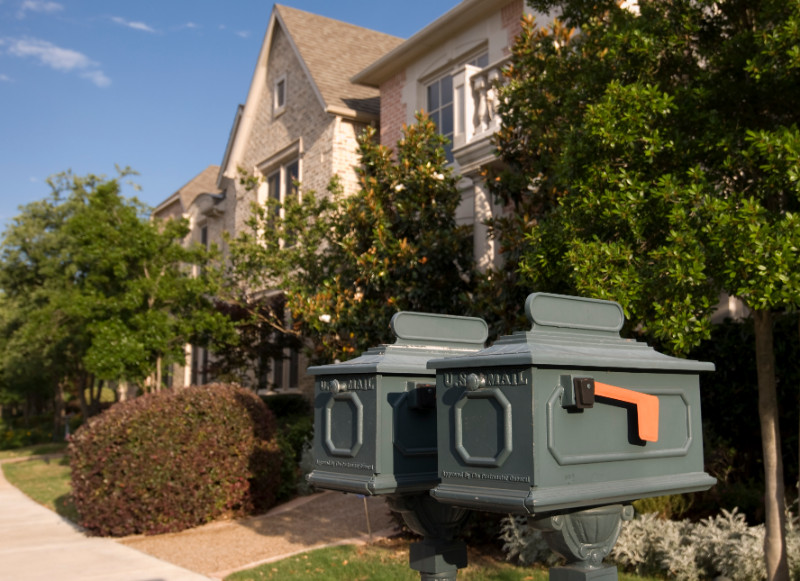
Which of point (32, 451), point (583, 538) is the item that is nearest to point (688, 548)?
point (583, 538)

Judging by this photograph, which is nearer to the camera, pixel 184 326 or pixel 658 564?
pixel 658 564

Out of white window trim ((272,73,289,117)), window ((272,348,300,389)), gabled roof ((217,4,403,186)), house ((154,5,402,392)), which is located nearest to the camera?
house ((154,5,402,392))

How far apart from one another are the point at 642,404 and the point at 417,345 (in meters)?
1.29

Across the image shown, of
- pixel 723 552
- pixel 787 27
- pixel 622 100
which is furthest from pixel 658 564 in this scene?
pixel 787 27

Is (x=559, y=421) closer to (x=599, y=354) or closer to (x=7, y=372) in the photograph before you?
(x=599, y=354)

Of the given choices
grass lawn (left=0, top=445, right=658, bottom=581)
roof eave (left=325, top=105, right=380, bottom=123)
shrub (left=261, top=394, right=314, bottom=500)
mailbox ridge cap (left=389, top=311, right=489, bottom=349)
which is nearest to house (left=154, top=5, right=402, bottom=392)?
roof eave (left=325, top=105, right=380, bottom=123)

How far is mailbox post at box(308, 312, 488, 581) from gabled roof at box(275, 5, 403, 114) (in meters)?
13.7

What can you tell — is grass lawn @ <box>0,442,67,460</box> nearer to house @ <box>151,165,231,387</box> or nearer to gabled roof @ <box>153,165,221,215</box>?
house @ <box>151,165,231,387</box>

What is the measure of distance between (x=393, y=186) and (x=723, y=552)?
22.1 feet

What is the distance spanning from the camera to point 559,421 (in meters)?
2.61

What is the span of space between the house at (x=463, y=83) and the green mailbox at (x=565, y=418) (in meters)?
7.10

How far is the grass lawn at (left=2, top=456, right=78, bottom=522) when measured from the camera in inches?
523

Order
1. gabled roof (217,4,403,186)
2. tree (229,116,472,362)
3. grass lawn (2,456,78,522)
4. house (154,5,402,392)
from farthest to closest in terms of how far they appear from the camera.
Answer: gabled roof (217,4,403,186) < house (154,5,402,392) < grass lawn (2,456,78,522) < tree (229,116,472,362)

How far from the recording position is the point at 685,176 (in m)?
6.09
